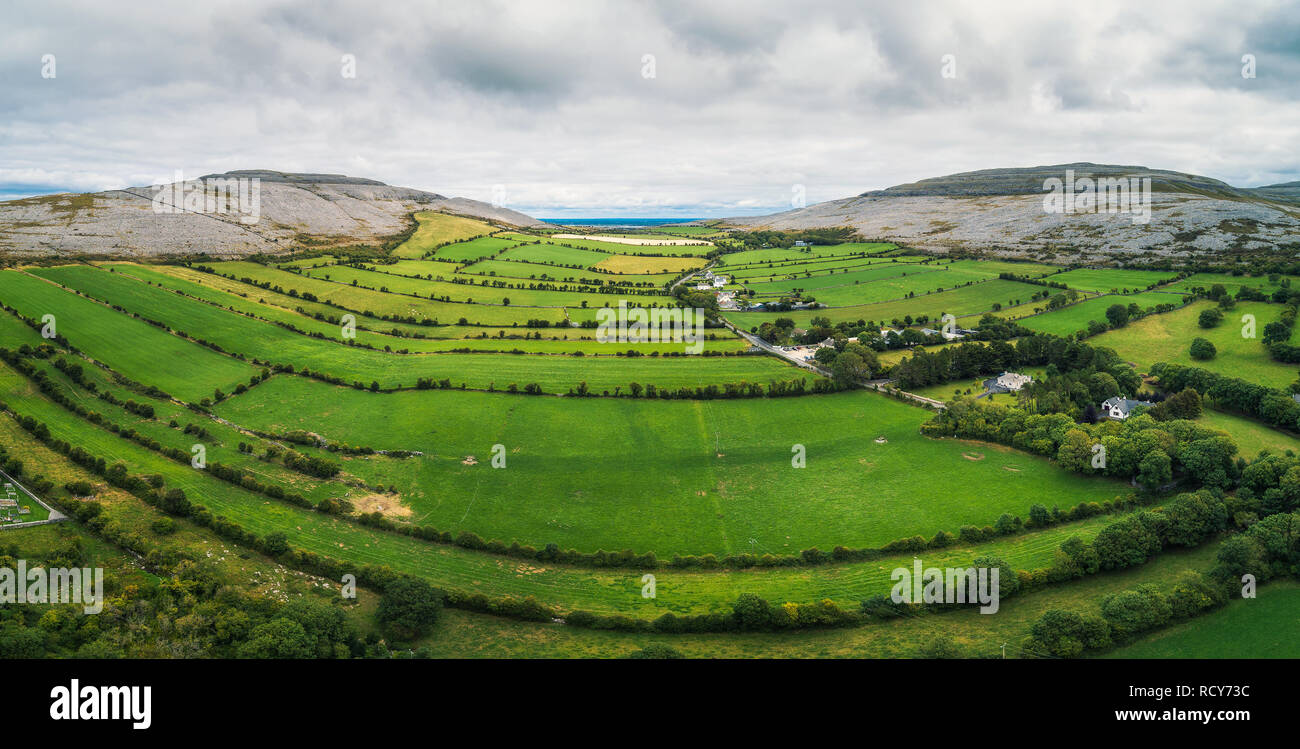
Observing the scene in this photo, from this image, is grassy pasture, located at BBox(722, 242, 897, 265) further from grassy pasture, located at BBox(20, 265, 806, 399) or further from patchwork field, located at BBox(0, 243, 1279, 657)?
grassy pasture, located at BBox(20, 265, 806, 399)

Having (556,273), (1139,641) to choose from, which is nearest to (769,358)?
(1139,641)


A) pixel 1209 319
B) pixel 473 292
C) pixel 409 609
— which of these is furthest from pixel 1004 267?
pixel 409 609

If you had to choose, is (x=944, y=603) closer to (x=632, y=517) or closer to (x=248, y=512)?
(x=632, y=517)

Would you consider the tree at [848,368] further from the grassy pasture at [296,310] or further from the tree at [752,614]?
the tree at [752,614]

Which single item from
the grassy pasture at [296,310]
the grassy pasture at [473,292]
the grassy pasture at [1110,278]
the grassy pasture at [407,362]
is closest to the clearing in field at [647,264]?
the grassy pasture at [473,292]

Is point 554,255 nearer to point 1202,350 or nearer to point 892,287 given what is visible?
point 892,287

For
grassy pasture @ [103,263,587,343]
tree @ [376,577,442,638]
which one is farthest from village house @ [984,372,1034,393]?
tree @ [376,577,442,638]
